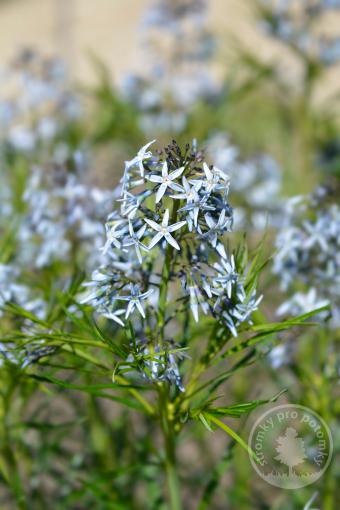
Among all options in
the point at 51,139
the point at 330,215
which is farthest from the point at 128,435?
the point at 51,139

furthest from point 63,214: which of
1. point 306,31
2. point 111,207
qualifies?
point 306,31

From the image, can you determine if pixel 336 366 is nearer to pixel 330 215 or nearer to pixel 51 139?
pixel 330 215

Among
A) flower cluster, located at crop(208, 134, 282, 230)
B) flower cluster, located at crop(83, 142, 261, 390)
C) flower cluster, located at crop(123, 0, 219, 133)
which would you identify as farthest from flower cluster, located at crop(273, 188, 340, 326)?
flower cluster, located at crop(123, 0, 219, 133)

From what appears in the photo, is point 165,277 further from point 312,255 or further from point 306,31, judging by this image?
point 306,31

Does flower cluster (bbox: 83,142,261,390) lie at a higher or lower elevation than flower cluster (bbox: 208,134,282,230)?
lower

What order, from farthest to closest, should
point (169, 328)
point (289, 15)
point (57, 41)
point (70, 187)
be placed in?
1. point (57, 41)
2. point (289, 15)
3. point (169, 328)
4. point (70, 187)
